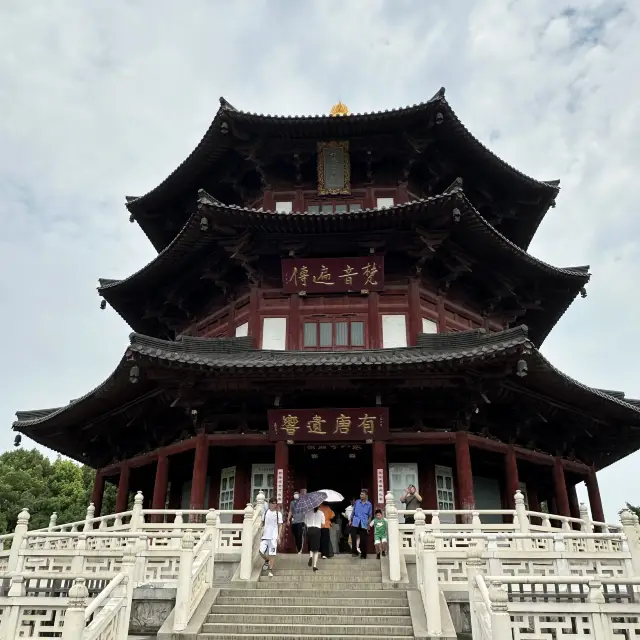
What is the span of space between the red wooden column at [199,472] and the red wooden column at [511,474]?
25.2 feet

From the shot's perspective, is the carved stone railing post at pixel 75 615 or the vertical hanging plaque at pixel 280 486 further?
the vertical hanging plaque at pixel 280 486

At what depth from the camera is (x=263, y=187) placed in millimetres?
19812

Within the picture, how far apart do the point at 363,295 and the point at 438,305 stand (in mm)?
2216

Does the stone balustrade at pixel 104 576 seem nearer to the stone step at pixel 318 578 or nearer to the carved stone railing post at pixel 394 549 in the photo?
the stone step at pixel 318 578

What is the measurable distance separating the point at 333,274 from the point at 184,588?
10.1 meters

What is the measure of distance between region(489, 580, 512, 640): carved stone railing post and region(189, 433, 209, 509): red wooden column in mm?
9582

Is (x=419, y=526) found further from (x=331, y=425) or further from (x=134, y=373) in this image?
(x=134, y=373)

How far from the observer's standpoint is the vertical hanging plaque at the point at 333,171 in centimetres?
1917

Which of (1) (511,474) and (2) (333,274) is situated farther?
(2) (333,274)

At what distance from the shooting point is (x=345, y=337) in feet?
56.4

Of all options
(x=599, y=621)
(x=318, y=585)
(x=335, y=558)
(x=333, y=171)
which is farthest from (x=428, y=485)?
(x=333, y=171)

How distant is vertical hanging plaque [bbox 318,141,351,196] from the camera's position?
755 inches

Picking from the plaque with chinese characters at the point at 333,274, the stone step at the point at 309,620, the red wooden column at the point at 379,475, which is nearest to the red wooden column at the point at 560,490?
the red wooden column at the point at 379,475

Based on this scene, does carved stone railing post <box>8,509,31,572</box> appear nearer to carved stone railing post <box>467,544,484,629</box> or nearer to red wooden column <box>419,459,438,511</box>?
carved stone railing post <box>467,544,484,629</box>
